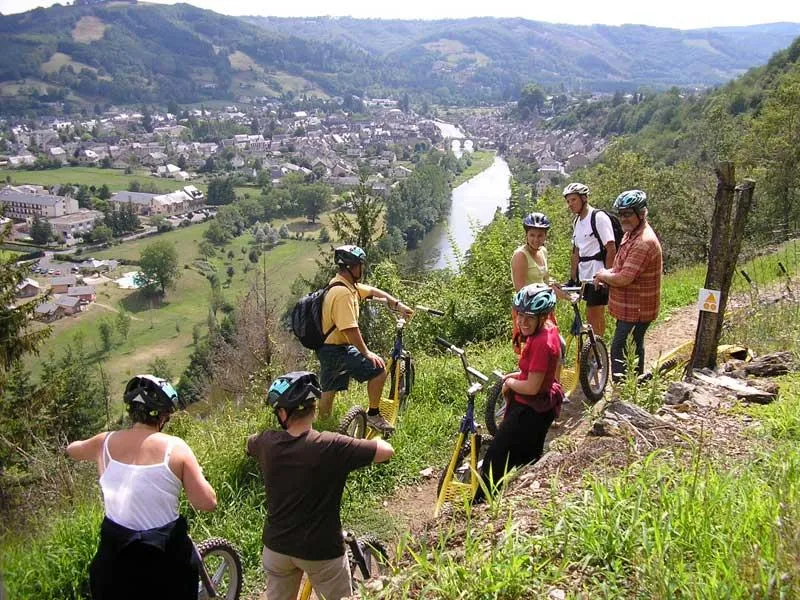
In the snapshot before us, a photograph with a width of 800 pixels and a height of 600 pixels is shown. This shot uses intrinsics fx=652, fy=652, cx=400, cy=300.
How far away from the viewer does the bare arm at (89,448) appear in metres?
3.02

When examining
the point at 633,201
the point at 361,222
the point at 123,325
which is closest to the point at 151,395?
the point at 633,201

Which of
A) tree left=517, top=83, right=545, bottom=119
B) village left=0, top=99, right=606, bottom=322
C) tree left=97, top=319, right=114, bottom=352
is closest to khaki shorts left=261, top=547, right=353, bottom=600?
tree left=97, top=319, right=114, bottom=352

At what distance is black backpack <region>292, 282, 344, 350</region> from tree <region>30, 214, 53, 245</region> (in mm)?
65746

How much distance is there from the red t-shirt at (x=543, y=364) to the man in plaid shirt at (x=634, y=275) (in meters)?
1.36

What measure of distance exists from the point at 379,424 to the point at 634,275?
238 centimetres

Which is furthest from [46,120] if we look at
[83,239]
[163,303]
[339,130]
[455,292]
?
[455,292]

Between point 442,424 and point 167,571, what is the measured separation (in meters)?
3.40

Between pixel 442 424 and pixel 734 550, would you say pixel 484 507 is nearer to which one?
pixel 734 550

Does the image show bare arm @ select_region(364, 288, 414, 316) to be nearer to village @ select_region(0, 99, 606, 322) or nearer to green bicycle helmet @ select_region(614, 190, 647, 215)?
green bicycle helmet @ select_region(614, 190, 647, 215)

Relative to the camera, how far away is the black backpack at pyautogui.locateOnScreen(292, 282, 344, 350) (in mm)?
5035

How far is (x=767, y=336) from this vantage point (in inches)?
258

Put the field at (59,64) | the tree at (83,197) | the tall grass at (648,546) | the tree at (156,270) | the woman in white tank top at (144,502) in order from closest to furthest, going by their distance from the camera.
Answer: the tall grass at (648,546), the woman in white tank top at (144,502), the tree at (156,270), the tree at (83,197), the field at (59,64)

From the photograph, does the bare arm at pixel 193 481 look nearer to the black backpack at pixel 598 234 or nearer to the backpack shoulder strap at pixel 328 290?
the backpack shoulder strap at pixel 328 290

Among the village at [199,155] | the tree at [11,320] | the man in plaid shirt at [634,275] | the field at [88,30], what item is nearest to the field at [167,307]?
the village at [199,155]
